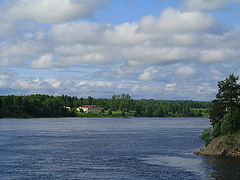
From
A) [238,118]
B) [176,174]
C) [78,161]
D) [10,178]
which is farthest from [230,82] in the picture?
[10,178]

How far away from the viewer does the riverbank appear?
68.4 metres

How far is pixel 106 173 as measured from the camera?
54.2m

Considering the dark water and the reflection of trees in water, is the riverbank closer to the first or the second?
the reflection of trees in water

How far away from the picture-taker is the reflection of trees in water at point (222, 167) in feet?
170

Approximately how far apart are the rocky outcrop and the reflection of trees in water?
2.69m

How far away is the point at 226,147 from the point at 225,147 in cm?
21

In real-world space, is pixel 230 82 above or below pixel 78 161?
above

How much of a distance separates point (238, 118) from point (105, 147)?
34.8 meters

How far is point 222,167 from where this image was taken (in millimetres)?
58000

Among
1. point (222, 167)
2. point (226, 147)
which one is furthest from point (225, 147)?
point (222, 167)

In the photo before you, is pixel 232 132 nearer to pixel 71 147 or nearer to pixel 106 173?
→ pixel 106 173

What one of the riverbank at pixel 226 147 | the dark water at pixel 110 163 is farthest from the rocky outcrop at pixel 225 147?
the dark water at pixel 110 163

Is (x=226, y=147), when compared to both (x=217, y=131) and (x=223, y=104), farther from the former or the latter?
(x=223, y=104)

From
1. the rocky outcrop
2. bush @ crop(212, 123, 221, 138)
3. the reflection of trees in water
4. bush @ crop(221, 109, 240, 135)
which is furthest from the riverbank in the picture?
bush @ crop(212, 123, 221, 138)
